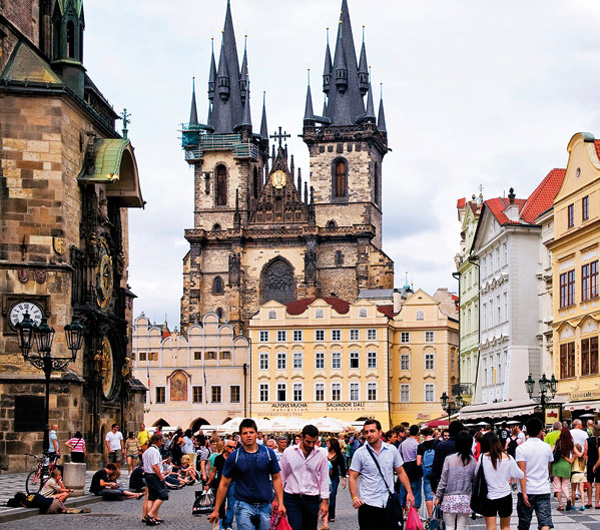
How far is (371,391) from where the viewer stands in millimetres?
84062

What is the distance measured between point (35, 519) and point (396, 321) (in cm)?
6956

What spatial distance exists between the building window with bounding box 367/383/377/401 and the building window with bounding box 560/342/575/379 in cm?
4278

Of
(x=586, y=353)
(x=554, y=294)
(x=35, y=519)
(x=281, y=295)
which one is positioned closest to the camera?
(x=35, y=519)

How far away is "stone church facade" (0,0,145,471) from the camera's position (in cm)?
2819

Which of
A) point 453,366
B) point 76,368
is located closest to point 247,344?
point 453,366

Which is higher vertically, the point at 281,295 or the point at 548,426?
the point at 281,295

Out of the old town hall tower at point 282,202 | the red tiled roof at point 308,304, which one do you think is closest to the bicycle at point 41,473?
the red tiled roof at point 308,304

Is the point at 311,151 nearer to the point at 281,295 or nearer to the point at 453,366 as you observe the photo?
the point at 281,295

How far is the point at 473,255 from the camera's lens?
58.8 m

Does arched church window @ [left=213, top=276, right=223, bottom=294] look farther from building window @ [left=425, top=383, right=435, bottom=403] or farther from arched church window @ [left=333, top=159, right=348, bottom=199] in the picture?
building window @ [left=425, top=383, right=435, bottom=403]

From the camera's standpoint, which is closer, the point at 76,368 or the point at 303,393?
the point at 76,368

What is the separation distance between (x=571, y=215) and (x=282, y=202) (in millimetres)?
57240

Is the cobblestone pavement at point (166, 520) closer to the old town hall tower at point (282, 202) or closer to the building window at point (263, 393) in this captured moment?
the building window at point (263, 393)

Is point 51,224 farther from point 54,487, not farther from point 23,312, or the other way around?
point 54,487
